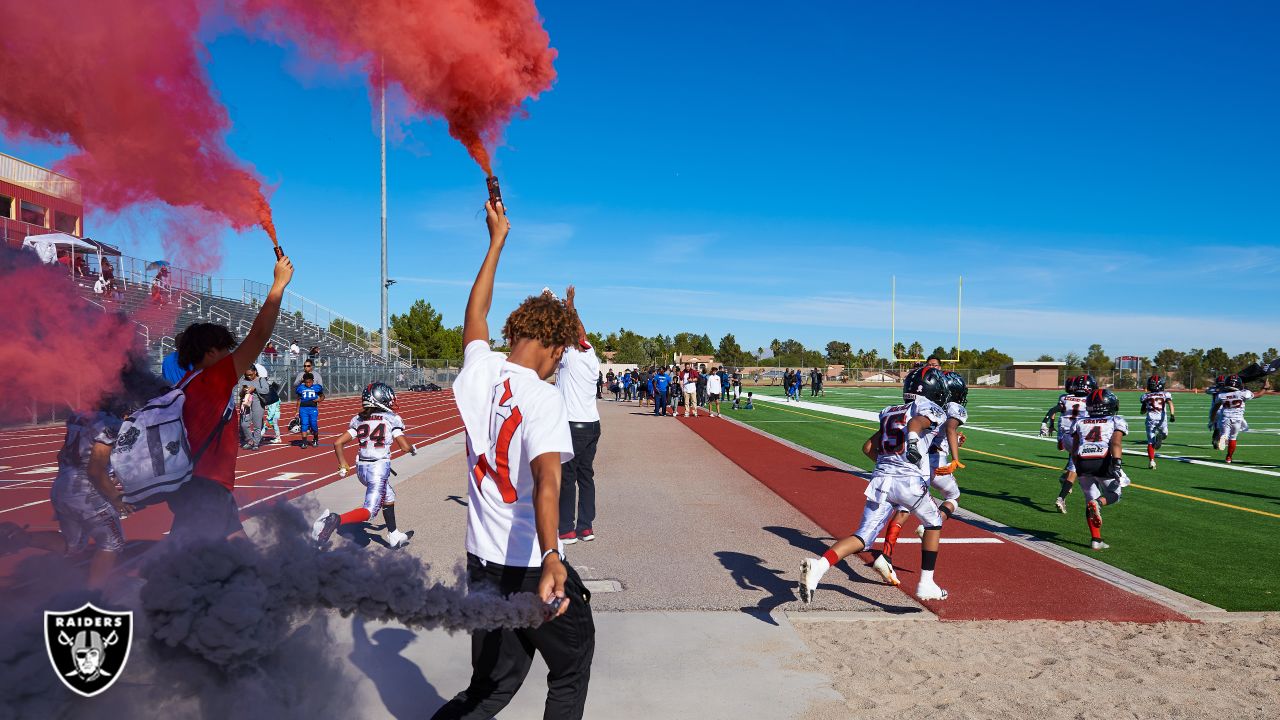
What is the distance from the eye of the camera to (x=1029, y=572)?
6.28 meters

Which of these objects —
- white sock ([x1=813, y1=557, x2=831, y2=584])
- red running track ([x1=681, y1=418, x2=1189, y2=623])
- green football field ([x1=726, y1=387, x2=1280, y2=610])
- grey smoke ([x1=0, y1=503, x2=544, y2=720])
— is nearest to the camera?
grey smoke ([x1=0, y1=503, x2=544, y2=720])

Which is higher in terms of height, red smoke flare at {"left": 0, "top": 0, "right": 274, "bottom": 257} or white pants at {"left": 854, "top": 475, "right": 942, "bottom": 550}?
red smoke flare at {"left": 0, "top": 0, "right": 274, "bottom": 257}

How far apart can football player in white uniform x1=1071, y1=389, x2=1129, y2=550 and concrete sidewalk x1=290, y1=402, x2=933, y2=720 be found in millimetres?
2826

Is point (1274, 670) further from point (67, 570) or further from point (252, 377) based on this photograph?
point (252, 377)

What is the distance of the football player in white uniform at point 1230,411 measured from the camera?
13891 mm

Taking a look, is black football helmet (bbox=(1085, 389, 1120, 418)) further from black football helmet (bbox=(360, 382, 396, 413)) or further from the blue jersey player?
the blue jersey player

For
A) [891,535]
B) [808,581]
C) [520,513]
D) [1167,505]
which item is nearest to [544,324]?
[520,513]

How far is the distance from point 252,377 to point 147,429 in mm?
10983

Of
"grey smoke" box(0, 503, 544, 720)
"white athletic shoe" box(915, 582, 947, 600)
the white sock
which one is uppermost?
"grey smoke" box(0, 503, 544, 720)

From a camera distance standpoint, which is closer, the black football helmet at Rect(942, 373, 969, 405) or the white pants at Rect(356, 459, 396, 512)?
the black football helmet at Rect(942, 373, 969, 405)

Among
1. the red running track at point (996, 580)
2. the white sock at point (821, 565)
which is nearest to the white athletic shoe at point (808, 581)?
the white sock at point (821, 565)

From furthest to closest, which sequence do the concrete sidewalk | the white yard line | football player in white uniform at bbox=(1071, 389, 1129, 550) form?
the white yard line < football player in white uniform at bbox=(1071, 389, 1129, 550) < the concrete sidewalk

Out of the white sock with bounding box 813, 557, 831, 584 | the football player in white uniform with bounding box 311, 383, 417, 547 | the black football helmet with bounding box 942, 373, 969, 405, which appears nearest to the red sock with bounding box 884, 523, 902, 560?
the black football helmet with bounding box 942, 373, 969, 405

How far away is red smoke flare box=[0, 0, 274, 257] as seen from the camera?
213 centimetres
